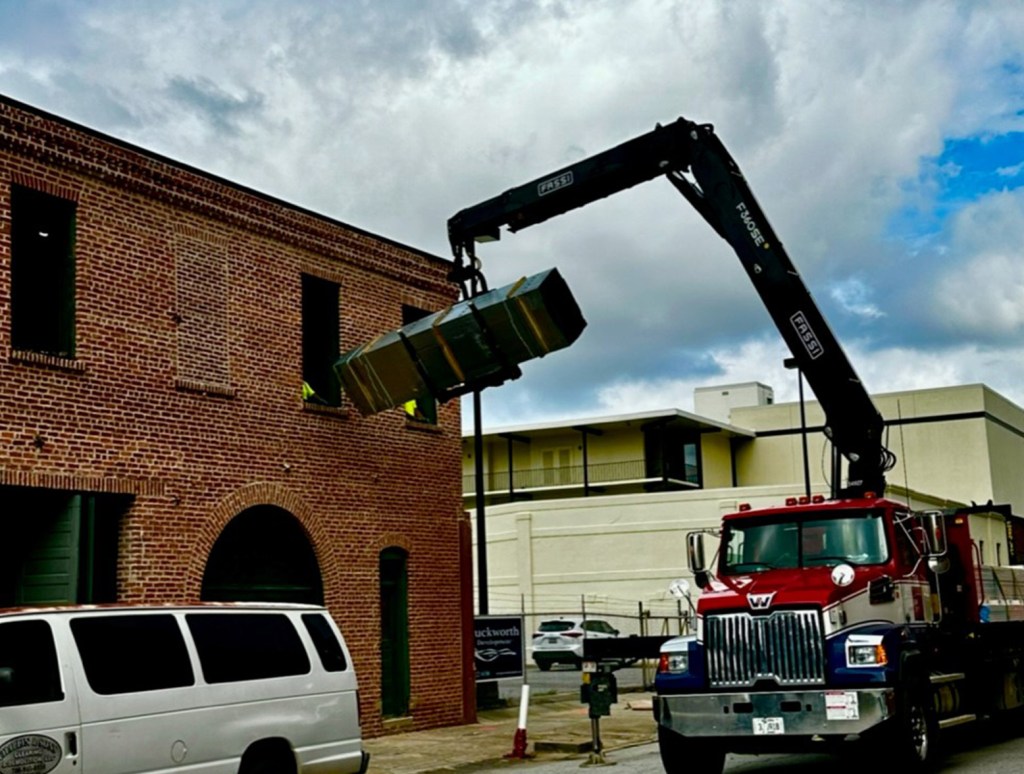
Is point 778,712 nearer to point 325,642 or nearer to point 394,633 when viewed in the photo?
point 325,642

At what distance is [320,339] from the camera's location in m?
20.0

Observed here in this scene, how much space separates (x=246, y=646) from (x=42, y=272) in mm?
6764

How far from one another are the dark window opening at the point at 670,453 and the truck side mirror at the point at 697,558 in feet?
151

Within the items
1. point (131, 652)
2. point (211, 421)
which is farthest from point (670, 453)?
point (131, 652)

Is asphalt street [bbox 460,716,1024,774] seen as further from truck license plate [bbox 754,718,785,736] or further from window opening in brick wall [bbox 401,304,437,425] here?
window opening in brick wall [bbox 401,304,437,425]

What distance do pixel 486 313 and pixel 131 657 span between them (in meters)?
7.98

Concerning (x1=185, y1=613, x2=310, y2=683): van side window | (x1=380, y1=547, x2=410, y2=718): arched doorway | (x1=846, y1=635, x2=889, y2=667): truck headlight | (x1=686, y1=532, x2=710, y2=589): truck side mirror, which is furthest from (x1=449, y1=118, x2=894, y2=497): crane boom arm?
(x1=185, y1=613, x2=310, y2=683): van side window

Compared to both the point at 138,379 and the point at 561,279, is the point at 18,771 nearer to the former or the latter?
the point at 138,379

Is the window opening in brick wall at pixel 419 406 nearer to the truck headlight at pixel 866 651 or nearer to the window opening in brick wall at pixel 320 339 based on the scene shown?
the window opening in brick wall at pixel 320 339

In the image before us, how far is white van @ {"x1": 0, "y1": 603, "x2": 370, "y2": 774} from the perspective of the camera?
944 centimetres

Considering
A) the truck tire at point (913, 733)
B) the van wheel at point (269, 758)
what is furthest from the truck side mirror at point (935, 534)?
the van wheel at point (269, 758)

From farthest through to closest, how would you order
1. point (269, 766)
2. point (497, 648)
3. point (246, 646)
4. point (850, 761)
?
point (497, 648), point (850, 761), point (246, 646), point (269, 766)

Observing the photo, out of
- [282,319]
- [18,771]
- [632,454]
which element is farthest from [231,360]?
[632,454]

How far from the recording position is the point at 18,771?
29.8ft
